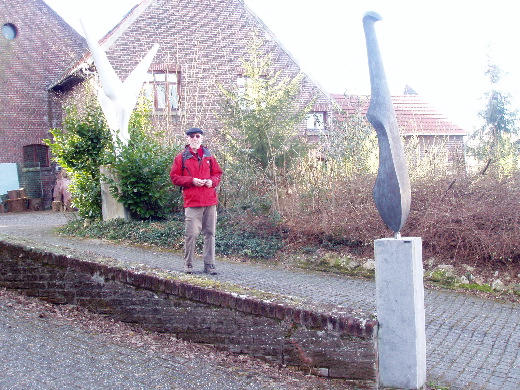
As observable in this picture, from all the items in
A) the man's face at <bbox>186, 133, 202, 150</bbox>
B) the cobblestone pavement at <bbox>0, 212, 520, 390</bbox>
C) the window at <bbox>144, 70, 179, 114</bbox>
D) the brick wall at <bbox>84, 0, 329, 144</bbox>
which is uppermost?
the brick wall at <bbox>84, 0, 329, 144</bbox>

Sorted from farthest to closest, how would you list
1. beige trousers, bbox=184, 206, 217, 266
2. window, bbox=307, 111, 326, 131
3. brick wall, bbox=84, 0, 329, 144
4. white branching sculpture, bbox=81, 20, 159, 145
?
brick wall, bbox=84, 0, 329, 144 → window, bbox=307, 111, 326, 131 → white branching sculpture, bbox=81, 20, 159, 145 → beige trousers, bbox=184, 206, 217, 266

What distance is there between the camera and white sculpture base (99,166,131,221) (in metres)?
12.0

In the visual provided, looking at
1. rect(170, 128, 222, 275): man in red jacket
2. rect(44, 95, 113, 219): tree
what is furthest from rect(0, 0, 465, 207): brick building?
rect(170, 128, 222, 275): man in red jacket

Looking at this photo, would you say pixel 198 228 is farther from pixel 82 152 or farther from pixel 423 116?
pixel 423 116

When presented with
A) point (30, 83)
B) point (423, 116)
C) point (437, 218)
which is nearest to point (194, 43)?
point (30, 83)

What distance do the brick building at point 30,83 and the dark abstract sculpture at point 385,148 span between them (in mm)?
24248

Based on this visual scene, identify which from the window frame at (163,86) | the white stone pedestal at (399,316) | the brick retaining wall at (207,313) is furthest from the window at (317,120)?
the white stone pedestal at (399,316)

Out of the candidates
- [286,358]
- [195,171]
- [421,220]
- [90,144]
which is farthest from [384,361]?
[90,144]

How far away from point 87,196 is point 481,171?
8306mm

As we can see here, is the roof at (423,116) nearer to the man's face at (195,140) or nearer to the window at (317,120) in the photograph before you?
the window at (317,120)

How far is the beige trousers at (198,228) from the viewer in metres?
7.45

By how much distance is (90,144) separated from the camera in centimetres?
1320

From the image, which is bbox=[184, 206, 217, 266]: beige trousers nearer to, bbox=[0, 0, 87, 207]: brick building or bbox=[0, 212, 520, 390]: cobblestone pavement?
bbox=[0, 212, 520, 390]: cobblestone pavement

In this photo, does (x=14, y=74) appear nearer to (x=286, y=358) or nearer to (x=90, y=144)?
(x=90, y=144)
